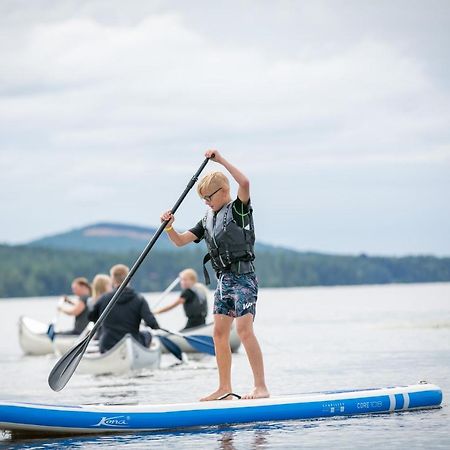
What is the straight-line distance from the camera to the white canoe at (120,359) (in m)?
17.8

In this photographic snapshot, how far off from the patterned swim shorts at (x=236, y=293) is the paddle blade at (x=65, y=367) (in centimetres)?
142

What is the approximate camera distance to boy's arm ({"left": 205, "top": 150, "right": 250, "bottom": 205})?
33.2ft

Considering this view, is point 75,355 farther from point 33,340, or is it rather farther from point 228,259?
point 33,340

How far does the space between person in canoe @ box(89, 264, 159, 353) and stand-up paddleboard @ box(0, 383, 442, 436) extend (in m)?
5.97

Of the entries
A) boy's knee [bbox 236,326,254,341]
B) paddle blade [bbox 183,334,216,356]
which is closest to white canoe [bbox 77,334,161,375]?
paddle blade [bbox 183,334,216,356]

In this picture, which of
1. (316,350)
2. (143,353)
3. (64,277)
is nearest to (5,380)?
(143,353)

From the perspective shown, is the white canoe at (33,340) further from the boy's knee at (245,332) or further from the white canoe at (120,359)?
the boy's knee at (245,332)

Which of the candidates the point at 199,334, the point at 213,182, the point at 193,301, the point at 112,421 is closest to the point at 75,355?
the point at 112,421

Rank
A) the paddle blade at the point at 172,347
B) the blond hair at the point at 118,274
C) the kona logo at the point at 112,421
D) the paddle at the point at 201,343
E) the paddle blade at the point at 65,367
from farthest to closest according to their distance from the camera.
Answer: the paddle blade at the point at 172,347
the paddle at the point at 201,343
the blond hair at the point at 118,274
the paddle blade at the point at 65,367
the kona logo at the point at 112,421

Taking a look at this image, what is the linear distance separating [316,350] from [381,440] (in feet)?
49.9

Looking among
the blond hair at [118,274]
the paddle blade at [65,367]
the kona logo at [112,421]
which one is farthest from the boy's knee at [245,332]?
the blond hair at [118,274]

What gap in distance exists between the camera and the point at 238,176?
33.2 ft

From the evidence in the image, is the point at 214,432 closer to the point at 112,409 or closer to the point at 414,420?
the point at 112,409

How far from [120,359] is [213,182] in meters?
8.04
